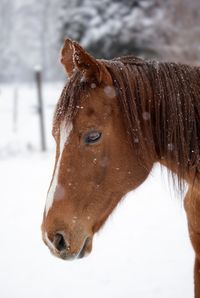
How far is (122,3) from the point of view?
15.2 meters

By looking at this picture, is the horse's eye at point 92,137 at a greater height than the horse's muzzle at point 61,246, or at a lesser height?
greater

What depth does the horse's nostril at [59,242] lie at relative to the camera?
1869 millimetres

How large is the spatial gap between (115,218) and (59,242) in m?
3.46

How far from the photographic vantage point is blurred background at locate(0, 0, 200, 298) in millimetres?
3666

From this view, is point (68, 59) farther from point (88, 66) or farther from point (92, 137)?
point (92, 137)

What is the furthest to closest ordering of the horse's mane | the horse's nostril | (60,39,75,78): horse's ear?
(60,39,75,78): horse's ear → the horse's mane → the horse's nostril

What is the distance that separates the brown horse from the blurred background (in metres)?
0.25

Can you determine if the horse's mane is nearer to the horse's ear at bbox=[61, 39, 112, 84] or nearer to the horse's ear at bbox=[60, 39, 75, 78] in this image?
the horse's ear at bbox=[61, 39, 112, 84]

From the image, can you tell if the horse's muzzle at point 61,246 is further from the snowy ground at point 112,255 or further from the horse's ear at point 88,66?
the horse's ear at point 88,66

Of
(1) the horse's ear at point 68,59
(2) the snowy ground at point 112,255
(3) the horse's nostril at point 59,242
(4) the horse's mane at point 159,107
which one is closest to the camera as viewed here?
(3) the horse's nostril at point 59,242

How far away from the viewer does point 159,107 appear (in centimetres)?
206

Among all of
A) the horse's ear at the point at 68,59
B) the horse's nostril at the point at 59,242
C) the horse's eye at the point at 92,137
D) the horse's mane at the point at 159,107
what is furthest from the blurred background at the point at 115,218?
the horse's ear at the point at 68,59

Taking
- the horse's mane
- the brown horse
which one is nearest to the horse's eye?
the brown horse

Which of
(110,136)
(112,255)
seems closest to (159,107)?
(110,136)
